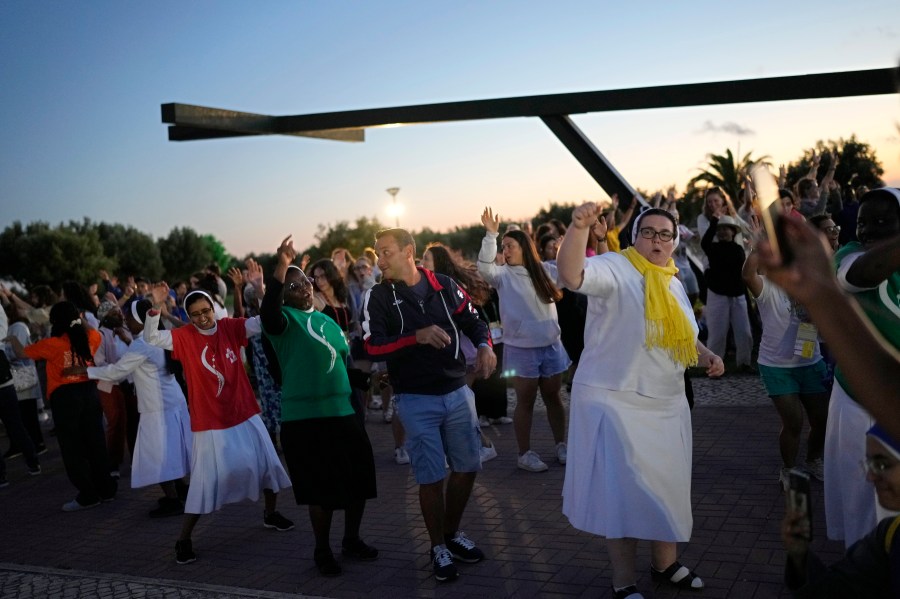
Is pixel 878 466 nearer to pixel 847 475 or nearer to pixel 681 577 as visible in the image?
pixel 847 475

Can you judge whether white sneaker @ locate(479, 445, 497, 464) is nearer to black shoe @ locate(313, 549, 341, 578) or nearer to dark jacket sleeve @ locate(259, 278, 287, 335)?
black shoe @ locate(313, 549, 341, 578)

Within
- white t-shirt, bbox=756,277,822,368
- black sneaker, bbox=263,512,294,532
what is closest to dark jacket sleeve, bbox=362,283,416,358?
black sneaker, bbox=263,512,294,532

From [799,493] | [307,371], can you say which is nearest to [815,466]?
[307,371]

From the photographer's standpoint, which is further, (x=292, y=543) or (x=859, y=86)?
(x=859, y=86)

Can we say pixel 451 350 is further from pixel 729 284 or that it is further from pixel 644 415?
pixel 729 284

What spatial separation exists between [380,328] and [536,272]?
2658mm

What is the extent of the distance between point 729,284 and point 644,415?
25.2 feet

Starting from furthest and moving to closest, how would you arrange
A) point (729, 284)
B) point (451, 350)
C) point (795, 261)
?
point (729, 284) < point (451, 350) < point (795, 261)

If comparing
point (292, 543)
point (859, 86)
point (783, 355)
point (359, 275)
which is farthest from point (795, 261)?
point (359, 275)

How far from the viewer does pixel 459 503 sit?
229 inches

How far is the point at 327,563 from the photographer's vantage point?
Result: 587 cm

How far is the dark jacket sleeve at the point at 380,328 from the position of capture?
557 cm

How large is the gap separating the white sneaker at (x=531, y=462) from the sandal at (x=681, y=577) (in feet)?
9.65

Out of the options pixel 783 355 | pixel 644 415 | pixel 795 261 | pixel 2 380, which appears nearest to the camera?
pixel 795 261
